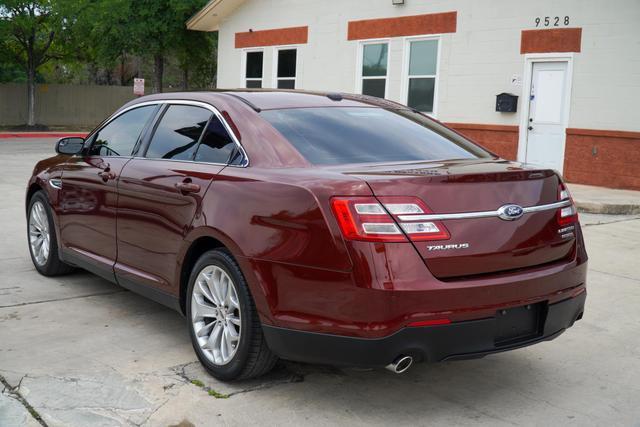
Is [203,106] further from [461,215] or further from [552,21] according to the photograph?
[552,21]

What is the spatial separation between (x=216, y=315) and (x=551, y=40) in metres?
11.9

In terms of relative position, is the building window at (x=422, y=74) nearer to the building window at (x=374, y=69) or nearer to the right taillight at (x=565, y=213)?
the building window at (x=374, y=69)

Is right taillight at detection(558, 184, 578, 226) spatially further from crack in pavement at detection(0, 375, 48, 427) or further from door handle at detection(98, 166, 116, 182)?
door handle at detection(98, 166, 116, 182)

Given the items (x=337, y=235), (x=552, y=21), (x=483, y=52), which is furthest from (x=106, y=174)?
(x=483, y=52)

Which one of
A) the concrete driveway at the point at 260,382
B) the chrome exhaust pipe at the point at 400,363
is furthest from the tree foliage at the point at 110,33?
the chrome exhaust pipe at the point at 400,363

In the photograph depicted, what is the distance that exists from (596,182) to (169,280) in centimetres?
1107

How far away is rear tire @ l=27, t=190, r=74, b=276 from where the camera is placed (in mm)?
6336

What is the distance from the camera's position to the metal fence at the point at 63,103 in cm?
3453

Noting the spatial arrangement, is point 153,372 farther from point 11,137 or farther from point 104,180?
point 11,137

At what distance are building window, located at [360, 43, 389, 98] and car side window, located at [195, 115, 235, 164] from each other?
13.4m

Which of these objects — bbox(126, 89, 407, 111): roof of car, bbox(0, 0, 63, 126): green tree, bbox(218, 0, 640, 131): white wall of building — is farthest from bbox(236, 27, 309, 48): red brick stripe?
bbox(126, 89, 407, 111): roof of car

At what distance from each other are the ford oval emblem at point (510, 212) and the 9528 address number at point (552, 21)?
11.4 meters

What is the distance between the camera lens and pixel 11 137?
1153 inches

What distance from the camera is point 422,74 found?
55.6 ft
